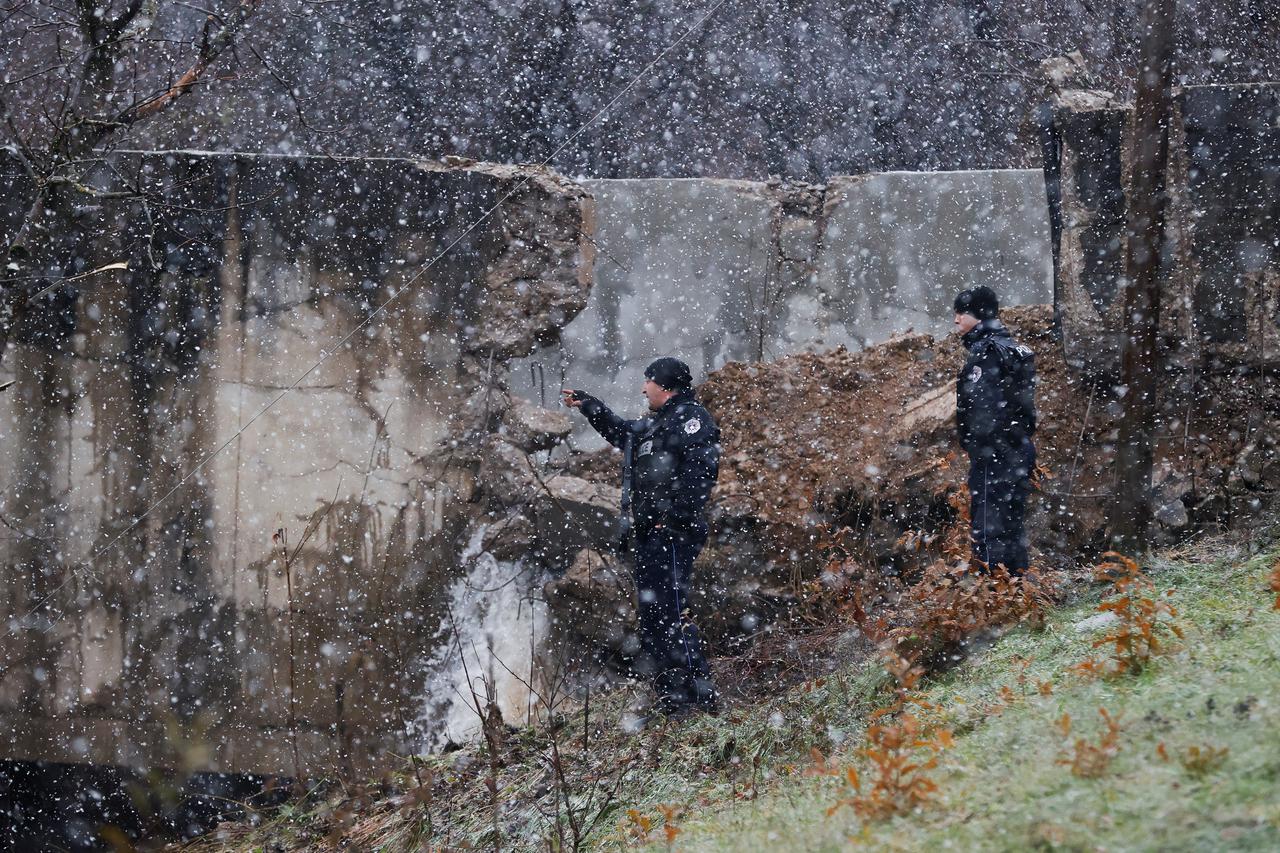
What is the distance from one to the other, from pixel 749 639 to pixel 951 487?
58.7 inches

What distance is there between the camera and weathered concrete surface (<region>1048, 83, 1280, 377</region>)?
5.73 meters

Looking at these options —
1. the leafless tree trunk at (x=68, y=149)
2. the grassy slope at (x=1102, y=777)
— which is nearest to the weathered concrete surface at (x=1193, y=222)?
the grassy slope at (x=1102, y=777)

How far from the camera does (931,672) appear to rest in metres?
4.35

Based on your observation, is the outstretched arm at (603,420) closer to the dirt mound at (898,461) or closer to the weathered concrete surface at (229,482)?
the weathered concrete surface at (229,482)

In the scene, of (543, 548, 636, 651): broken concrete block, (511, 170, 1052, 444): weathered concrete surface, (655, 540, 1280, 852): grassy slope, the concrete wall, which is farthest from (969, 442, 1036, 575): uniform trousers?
the concrete wall

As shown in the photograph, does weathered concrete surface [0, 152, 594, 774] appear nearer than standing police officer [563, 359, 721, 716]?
No

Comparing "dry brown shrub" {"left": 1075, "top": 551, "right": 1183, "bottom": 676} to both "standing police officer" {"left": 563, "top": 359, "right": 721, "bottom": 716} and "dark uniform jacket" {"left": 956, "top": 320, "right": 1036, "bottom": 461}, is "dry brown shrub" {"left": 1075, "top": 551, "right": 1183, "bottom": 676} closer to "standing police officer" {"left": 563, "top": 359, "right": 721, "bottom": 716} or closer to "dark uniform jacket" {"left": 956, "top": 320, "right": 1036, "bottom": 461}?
"dark uniform jacket" {"left": 956, "top": 320, "right": 1036, "bottom": 461}

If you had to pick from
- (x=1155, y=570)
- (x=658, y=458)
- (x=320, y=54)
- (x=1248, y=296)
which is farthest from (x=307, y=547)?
(x=320, y=54)

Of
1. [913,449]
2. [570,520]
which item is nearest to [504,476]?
[570,520]

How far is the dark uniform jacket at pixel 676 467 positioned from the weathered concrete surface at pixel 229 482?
1366 mm

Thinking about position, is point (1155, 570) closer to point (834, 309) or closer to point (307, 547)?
point (834, 309)

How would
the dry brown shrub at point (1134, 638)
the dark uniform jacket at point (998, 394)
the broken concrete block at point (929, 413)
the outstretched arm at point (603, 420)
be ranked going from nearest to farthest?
the dry brown shrub at point (1134, 638)
the dark uniform jacket at point (998, 394)
the outstretched arm at point (603, 420)
the broken concrete block at point (929, 413)

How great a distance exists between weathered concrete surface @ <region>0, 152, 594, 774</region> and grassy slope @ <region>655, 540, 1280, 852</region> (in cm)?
273

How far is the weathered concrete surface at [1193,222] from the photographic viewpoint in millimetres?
5727
